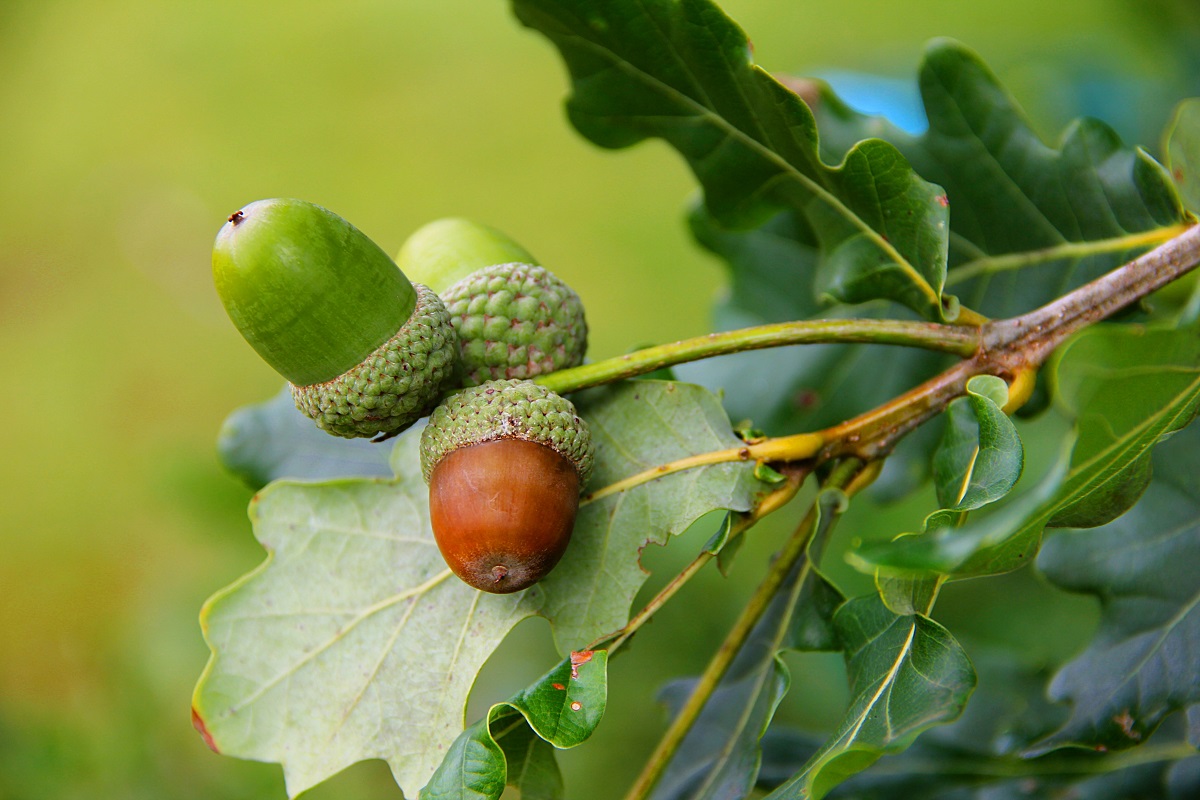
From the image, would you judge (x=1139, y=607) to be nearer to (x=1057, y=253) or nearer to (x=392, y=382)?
(x=1057, y=253)

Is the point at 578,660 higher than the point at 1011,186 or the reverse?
the reverse

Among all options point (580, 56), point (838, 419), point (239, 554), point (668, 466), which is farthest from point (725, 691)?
point (239, 554)

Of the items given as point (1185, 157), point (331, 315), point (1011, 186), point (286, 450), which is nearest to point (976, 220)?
point (1011, 186)

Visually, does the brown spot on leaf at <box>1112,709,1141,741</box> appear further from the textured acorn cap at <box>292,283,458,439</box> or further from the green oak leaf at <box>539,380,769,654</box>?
the textured acorn cap at <box>292,283,458,439</box>

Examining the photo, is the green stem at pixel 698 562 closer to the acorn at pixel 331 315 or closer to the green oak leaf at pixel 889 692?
the green oak leaf at pixel 889 692

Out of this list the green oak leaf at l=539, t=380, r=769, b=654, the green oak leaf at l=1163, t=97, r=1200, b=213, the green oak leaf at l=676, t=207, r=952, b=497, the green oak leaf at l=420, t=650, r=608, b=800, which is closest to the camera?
the green oak leaf at l=420, t=650, r=608, b=800

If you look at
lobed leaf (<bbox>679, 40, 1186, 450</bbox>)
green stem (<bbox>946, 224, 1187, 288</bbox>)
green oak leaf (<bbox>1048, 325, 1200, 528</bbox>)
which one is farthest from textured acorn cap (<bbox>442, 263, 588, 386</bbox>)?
green stem (<bbox>946, 224, 1187, 288</bbox>)
